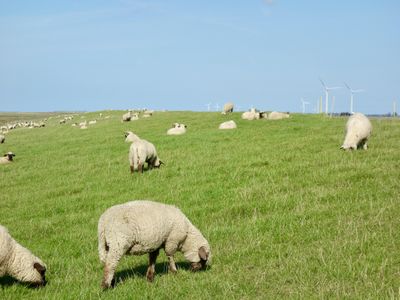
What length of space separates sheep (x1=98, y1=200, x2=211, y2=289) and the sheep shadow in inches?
16.8

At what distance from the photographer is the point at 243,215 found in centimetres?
1382

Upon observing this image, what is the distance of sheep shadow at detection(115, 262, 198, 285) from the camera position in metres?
9.73

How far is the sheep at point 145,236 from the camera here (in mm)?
8656

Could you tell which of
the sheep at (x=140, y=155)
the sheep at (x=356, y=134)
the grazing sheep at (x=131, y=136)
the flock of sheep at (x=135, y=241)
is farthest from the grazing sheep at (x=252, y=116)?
the flock of sheep at (x=135, y=241)

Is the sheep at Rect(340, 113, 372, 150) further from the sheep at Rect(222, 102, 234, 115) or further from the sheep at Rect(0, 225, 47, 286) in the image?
the sheep at Rect(222, 102, 234, 115)

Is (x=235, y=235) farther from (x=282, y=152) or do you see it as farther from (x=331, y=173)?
(x=282, y=152)

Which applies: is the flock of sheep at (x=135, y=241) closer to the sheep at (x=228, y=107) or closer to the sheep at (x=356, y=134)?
the sheep at (x=356, y=134)

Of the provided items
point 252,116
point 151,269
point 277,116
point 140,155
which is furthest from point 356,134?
point 252,116

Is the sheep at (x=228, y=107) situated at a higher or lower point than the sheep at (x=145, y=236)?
higher

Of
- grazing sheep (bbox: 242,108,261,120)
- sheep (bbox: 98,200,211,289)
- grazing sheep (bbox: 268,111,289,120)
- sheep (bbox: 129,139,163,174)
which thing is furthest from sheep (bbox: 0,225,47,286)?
grazing sheep (bbox: 242,108,261,120)

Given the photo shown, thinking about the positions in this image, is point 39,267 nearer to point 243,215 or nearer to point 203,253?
point 203,253

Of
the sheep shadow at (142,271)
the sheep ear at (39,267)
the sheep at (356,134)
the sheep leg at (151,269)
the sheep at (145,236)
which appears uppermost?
the sheep at (356,134)

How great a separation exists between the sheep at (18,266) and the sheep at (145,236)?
1.85 metres

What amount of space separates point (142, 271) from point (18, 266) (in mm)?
2554
